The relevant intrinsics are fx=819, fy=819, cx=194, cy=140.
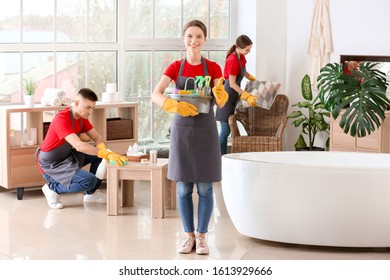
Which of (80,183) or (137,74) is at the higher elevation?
(137,74)

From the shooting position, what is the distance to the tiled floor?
5250mm

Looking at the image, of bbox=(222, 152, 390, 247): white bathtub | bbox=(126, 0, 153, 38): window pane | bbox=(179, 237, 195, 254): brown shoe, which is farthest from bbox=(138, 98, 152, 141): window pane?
bbox=(179, 237, 195, 254): brown shoe

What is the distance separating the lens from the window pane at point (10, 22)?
303 inches

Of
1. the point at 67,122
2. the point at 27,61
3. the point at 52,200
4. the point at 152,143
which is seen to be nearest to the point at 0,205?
the point at 52,200

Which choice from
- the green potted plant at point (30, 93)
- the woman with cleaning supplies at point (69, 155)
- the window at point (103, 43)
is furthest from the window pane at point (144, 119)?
the woman with cleaning supplies at point (69, 155)

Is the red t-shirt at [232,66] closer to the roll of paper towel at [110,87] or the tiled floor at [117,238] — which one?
the roll of paper towel at [110,87]

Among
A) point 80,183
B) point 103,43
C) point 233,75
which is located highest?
point 103,43

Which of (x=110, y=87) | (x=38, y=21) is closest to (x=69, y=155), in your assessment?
(x=110, y=87)

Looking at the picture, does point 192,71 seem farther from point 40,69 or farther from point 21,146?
point 40,69

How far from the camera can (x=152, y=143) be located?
29.1ft

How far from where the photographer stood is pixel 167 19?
29.5 ft

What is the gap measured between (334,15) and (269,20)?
2.77 feet

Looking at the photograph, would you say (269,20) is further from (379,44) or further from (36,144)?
(36,144)

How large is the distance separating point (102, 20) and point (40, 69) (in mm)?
911
